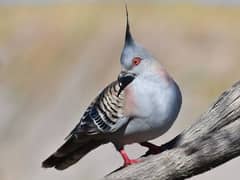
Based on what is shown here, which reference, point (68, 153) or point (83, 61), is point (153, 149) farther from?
point (83, 61)

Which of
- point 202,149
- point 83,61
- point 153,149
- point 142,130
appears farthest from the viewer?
point 83,61

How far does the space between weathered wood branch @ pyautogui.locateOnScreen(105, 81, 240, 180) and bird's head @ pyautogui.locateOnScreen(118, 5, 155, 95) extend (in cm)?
25

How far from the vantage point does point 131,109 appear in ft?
8.27

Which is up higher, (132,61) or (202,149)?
(132,61)

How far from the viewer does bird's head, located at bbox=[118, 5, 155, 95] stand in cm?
251

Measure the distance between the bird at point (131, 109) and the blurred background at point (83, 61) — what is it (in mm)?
1868

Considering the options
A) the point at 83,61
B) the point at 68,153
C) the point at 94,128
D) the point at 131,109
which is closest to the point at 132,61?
the point at 131,109

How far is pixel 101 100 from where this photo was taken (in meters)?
2.63

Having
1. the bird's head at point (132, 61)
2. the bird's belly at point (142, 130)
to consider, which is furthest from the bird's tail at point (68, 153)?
the bird's head at point (132, 61)

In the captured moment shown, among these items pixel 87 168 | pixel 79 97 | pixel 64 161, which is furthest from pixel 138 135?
pixel 79 97

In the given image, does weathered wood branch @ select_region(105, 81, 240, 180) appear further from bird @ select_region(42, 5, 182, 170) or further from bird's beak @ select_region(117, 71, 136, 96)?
bird's beak @ select_region(117, 71, 136, 96)

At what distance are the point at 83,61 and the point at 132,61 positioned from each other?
14.1 feet

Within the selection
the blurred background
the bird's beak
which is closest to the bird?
the bird's beak

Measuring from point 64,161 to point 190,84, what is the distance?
3.42 meters
